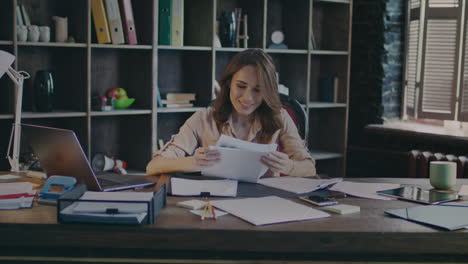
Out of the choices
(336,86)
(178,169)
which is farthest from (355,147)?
(178,169)

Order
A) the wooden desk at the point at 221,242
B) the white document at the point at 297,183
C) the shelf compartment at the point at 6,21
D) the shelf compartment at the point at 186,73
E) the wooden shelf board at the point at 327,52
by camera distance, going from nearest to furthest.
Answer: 1. the wooden desk at the point at 221,242
2. the white document at the point at 297,183
3. the shelf compartment at the point at 6,21
4. the shelf compartment at the point at 186,73
5. the wooden shelf board at the point at 327,52

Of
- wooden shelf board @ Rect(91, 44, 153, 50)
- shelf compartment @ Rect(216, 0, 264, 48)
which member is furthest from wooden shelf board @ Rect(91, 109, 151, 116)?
shelf compartment @ Rect(216, 0, 264, 48)

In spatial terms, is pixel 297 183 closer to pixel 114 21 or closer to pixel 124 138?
pixel 114 21

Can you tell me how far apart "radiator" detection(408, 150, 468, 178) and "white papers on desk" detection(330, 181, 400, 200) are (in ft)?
6.19

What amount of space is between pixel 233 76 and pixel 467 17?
2.37 metres

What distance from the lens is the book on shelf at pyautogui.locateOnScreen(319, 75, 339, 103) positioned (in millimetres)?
4953

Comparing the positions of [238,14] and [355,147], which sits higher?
[238,14]

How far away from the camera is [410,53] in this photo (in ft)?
15.8

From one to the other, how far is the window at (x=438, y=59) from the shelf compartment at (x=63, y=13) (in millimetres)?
2552

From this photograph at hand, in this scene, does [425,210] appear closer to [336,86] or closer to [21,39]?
[21,39]

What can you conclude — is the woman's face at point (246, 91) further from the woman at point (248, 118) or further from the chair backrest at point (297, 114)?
the chair backrest at point (297, 114)

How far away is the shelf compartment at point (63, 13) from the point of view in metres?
3.71

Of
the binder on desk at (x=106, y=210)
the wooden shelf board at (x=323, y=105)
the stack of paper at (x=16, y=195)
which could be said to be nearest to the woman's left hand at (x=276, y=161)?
Result: the binder on desk at (x=106, y=210)

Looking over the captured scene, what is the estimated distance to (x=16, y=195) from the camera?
198cm
